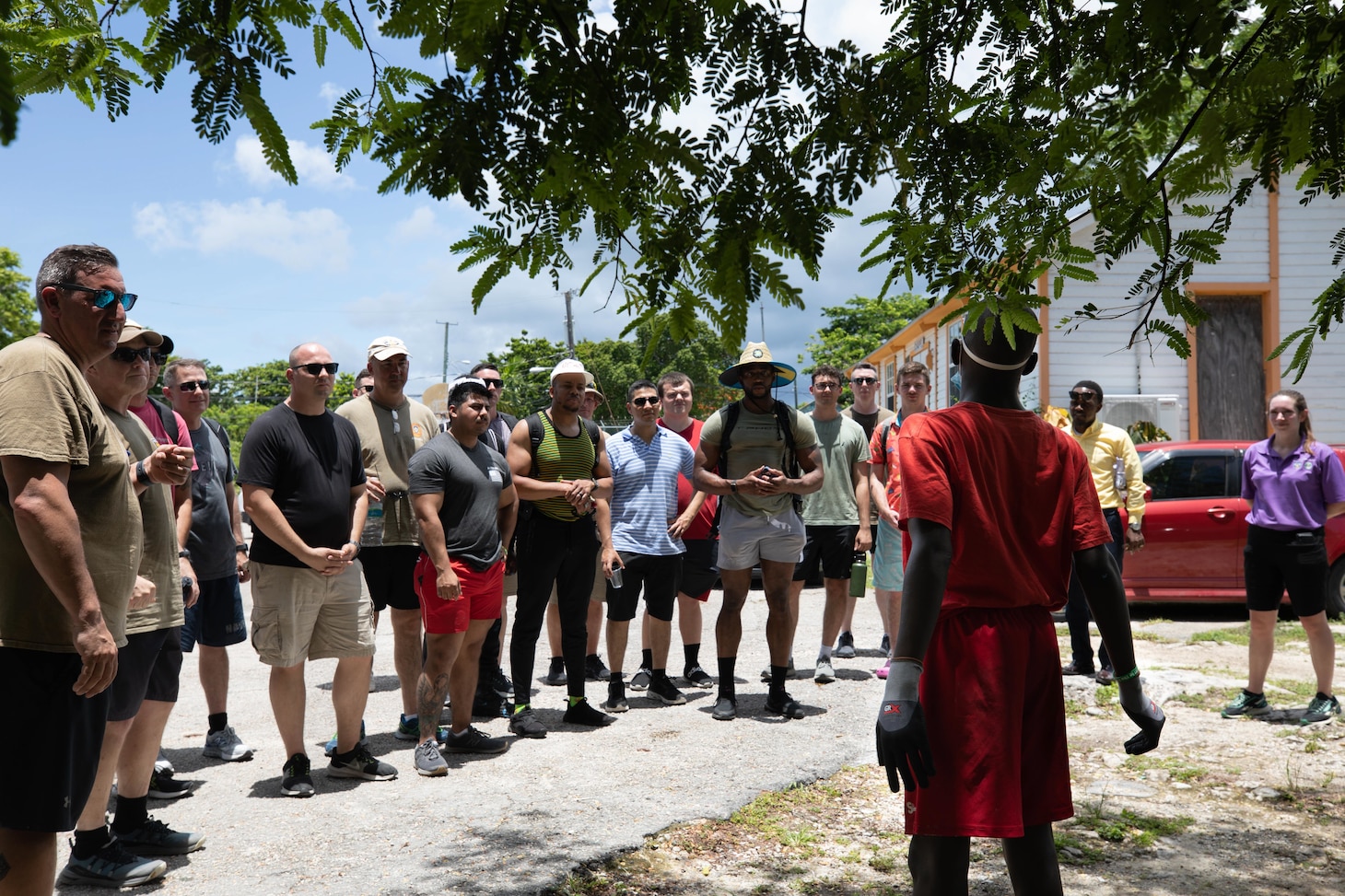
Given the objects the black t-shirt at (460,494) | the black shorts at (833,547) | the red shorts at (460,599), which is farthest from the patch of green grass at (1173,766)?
the black t-shirt at (460,494)

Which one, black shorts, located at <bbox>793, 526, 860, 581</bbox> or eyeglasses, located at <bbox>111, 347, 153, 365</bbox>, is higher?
eyeglasses, located at <bbox>111, 347, 153, 365</bbox>

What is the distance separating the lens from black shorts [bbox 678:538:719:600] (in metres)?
7.72

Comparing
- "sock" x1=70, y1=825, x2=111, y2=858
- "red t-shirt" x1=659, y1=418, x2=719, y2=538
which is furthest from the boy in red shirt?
"red t-shirt" x1=659, y1=418, x2=719, y2=538

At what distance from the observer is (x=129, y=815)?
4348 mm

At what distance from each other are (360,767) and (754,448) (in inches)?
122

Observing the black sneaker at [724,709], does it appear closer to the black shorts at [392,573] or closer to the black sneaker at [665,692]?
the black sneaker at [665,692]

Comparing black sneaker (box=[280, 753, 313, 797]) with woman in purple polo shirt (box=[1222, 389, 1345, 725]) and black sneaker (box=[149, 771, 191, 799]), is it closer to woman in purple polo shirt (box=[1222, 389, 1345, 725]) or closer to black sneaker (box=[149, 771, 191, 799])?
black sneaker (box=[149, 771, 191, 799])

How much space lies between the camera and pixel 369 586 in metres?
6.34

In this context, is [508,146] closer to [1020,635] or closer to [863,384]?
[1020,635]

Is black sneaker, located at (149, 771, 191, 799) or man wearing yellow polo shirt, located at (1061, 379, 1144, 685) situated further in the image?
man wearing yellow polo shirt, located at (1061, 379, 1144, 685)

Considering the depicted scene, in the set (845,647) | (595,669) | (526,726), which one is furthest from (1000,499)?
(845,647)

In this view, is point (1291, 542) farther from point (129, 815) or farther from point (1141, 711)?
point (129, 815)

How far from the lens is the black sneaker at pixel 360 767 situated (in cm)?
529

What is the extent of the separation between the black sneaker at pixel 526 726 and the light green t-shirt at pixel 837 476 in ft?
9.11
